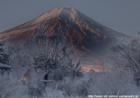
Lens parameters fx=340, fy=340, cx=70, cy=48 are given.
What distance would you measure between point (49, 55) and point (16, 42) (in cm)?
1511

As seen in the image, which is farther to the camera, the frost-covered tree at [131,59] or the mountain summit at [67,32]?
the mountain summit at [67,32]

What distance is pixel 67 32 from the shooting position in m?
60.9

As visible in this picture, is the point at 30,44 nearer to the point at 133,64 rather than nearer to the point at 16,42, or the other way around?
the point at 16,42

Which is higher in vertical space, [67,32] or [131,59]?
[67,32]

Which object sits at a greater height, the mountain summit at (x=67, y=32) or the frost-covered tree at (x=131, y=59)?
the mountain summit at (x=67, y=32)

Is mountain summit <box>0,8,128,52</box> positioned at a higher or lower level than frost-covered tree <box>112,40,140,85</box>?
higher

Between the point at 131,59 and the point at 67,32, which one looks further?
the point at 67,32

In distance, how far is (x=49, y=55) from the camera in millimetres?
44281

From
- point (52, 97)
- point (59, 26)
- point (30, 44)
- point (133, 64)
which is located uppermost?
point (59, 26)

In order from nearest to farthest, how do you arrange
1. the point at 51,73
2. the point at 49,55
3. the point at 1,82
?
1. the point at 1,82
2. the point at 51,73
3. the point at 49,55

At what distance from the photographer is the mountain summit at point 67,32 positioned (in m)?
52.6

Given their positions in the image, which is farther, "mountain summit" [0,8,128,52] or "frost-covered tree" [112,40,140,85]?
"mountain summit" [0,8,128,52]

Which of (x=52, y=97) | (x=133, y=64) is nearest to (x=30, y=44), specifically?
(x=133, y=64)

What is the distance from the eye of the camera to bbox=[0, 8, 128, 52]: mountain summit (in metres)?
52.6
